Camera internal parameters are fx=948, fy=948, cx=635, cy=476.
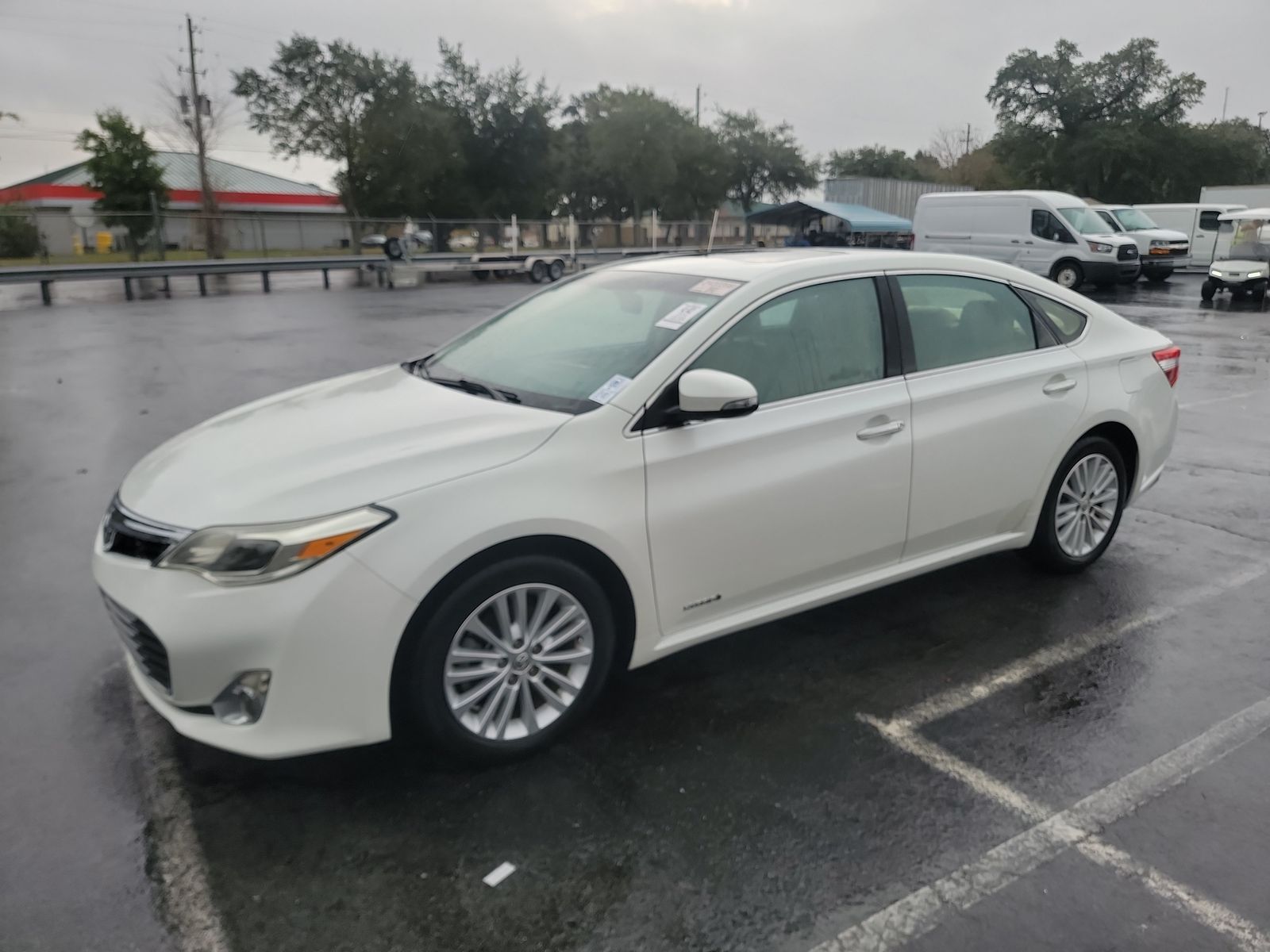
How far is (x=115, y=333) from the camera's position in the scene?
588 inches

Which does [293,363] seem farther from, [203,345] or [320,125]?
[320,125]

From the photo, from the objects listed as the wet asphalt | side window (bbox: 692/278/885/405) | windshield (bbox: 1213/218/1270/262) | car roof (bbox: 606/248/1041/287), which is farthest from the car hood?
windshield (bbox: 1213/218/1270/262)

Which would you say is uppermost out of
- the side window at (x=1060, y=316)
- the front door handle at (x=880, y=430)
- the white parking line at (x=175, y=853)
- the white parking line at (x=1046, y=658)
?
the side window at (x=1060, y=316)

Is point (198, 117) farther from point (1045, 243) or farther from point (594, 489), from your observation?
point (594, 489)

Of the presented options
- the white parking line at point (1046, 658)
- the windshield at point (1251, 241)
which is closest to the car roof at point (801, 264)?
the white parking line at point (1046, 658)

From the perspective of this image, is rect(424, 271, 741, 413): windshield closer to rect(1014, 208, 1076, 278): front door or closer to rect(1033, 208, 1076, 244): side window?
rect(1014, 208, 1076, 278): front door

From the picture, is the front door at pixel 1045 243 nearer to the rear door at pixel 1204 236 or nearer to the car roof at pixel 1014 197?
A: the car roof at pixel 1014 197

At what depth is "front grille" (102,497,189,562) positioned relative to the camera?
2.89 meters

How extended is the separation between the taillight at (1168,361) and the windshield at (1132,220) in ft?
83.2

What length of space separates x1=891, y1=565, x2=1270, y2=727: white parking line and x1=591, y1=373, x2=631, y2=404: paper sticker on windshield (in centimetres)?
157

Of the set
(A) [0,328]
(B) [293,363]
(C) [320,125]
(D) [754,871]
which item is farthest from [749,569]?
(C) [320,125]

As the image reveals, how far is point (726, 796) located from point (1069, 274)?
22.7 m

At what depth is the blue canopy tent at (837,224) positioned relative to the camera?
1561 inches

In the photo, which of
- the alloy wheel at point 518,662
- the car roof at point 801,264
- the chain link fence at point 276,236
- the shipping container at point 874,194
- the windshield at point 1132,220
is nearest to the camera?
the alloy wheel at point 518,662
